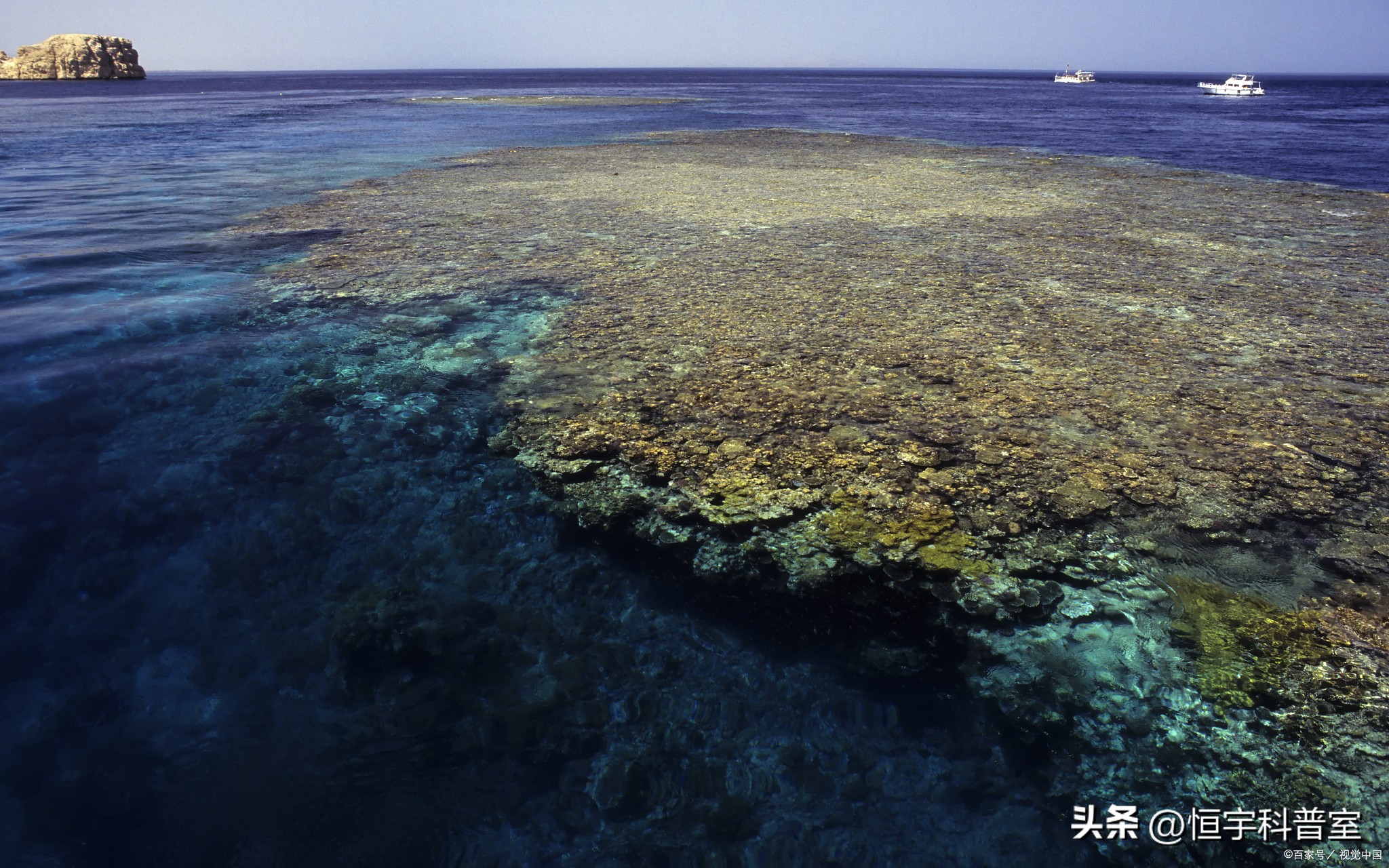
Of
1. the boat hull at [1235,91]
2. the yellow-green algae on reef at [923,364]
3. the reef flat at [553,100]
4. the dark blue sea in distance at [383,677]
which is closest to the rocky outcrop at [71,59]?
the reef flat at [553,100]

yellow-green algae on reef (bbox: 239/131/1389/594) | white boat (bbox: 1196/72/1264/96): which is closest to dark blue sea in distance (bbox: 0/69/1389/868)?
yellow-green algae on reef (bbox: 239/131/1389/594)

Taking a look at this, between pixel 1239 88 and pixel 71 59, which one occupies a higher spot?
pixel 71 59

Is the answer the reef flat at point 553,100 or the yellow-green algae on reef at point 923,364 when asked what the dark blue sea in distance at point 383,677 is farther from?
the reef flat at point 553,100

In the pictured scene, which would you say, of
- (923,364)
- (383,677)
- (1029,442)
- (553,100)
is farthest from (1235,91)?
(383,677)

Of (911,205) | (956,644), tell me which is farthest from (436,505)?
(911,205)

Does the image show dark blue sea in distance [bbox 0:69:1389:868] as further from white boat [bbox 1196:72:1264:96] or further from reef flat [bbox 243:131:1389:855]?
white boat [bbox 1196:72:1264:96]

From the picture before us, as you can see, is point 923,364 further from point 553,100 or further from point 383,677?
point 553,100
